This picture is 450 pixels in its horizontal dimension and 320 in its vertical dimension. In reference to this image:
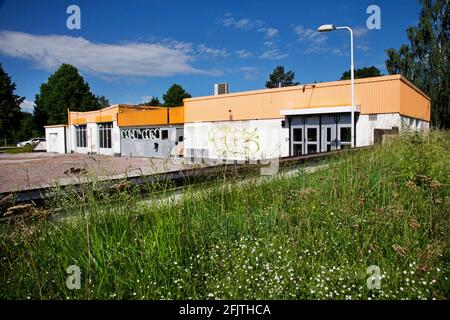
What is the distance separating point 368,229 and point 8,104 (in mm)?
5971

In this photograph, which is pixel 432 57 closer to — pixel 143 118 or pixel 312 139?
pixel 312 139

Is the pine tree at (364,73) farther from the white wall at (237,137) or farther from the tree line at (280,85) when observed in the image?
the white wall at (237,137)

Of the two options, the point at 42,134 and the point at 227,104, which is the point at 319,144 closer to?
the point at 227,104

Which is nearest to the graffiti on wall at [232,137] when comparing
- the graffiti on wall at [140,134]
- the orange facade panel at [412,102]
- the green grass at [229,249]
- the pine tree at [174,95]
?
the graffiti on wall at [140,134]

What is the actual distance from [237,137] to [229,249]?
21221 millimetres

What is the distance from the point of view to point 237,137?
23984mm

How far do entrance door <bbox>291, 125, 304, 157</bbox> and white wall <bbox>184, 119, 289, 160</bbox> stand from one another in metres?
0.45

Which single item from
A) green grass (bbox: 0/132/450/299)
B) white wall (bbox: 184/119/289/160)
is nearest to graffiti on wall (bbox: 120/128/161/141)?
white wall (bbox: 184/119/289/160)

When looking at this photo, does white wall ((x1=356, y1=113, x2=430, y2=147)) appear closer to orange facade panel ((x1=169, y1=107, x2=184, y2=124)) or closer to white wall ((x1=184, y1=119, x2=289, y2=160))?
white wall ((x1=184, y1=119, x2=289, y2=160))

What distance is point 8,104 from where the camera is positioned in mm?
5230

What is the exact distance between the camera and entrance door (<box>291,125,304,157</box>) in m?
20.2

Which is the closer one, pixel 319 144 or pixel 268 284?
pixel 268 284

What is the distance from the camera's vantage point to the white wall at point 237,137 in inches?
841

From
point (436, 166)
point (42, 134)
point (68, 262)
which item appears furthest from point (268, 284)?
point (42, 134)
